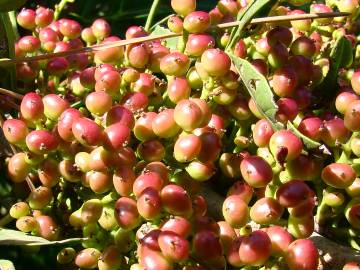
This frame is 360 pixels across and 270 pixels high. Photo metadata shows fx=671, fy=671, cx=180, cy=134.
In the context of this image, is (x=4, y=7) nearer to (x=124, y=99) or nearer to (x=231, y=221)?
(x=124, y=99)

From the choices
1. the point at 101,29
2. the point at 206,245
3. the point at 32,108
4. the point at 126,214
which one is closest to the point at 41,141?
the point at 32,108

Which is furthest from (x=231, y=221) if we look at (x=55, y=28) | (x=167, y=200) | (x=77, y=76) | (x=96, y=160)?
(x=55, y=28)

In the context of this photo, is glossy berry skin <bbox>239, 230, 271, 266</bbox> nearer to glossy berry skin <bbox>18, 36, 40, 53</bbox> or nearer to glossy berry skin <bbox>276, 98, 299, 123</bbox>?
glossy berry skin <bbox>276, 98, 299, 123</bbox>

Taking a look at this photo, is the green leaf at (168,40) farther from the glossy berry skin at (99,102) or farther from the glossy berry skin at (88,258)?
the glossy berry skin at (88,258)

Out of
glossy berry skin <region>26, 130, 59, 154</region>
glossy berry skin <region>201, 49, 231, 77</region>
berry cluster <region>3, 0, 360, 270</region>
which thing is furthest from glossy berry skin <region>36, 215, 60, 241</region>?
glossy berry skin <region>201, 49, 231, 77</region>

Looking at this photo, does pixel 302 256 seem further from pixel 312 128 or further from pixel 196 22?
pixel 196 22

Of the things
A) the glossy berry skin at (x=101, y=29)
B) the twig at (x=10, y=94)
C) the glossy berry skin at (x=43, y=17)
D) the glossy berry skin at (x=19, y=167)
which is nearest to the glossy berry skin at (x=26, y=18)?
the glossy berry skin at (x=43, y=17)
